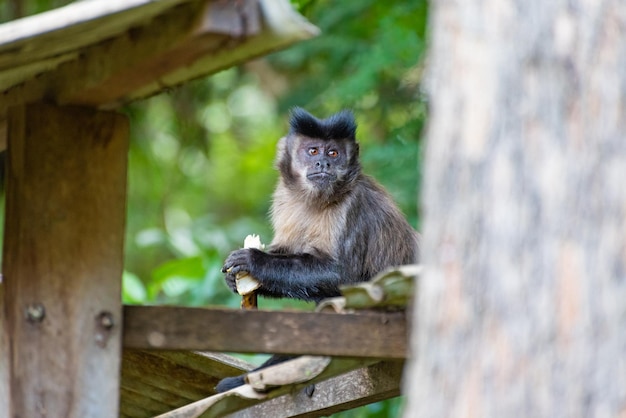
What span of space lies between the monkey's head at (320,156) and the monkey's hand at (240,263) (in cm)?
91

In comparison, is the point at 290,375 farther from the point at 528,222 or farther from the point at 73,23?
the point at 73,23

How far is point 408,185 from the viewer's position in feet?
27.0

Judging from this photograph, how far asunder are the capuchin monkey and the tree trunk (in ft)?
6.94

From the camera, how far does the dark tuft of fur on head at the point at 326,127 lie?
5.93 meters

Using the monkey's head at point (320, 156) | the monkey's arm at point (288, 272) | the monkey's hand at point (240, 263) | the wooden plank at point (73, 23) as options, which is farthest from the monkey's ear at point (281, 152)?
the wooden plank at point (73, 23)

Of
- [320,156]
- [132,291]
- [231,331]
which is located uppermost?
[320,156]

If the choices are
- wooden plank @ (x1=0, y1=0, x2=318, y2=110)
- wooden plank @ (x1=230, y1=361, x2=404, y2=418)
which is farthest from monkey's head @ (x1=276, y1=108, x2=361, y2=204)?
wooden plank @ (x1=0, y1=0, x2=318, y2=110)

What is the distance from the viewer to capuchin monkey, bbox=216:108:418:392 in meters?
4.95

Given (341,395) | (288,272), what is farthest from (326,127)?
(341,395)

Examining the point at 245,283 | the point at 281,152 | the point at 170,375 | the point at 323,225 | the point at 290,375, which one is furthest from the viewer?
the point at 281,152

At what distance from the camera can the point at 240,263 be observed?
15.7ft

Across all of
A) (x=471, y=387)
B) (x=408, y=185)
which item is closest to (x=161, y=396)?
(x=471, y=387)

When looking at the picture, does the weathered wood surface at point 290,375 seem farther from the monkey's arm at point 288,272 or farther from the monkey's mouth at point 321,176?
the monkey's mouth at point 321,176

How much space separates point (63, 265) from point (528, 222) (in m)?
1.38
